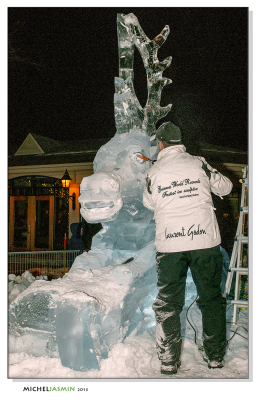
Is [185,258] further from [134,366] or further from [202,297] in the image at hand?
[134,366]

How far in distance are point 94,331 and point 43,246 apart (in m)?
5.76

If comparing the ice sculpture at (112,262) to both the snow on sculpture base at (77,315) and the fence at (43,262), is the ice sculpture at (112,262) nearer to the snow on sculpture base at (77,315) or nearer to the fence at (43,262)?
the snow on sculpture base at (77,315)

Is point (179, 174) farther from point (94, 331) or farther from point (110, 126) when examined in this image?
point (110, 126)

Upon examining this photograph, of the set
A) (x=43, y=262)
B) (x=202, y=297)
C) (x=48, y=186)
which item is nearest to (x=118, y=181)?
(x=202, y=297)

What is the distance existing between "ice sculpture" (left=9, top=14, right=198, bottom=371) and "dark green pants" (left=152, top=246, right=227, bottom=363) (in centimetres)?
28

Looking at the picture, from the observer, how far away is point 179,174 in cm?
212

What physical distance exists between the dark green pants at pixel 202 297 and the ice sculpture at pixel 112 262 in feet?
0.93

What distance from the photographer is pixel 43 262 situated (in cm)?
584

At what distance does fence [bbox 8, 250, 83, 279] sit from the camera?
5.68 m
